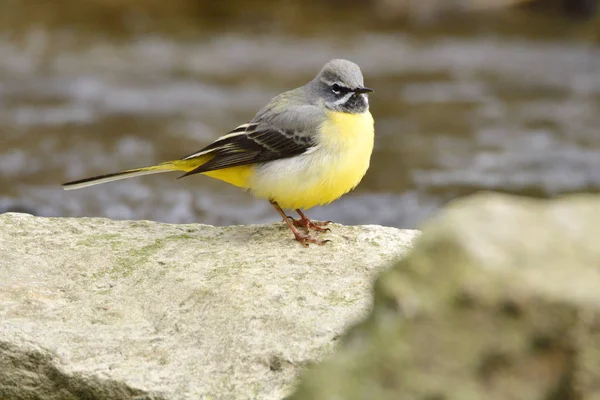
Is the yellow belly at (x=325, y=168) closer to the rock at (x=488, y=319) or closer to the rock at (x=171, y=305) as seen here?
the rock at (x=171, y=305)

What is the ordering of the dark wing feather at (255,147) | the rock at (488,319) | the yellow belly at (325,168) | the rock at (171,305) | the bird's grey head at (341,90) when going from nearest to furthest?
the rock at (488,319) < the rock at (171,305) < the yellow belly at (325,168) < the dark wing feather at (255,147) < the bird's grey head at (341,90)

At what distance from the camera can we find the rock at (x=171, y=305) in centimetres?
458

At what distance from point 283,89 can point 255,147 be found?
8.17 m

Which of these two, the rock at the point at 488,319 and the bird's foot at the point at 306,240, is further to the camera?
the bird's foot at the point at 306,240

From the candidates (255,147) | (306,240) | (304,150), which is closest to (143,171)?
(255,147)

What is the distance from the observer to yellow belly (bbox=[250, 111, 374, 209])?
19.9 feet

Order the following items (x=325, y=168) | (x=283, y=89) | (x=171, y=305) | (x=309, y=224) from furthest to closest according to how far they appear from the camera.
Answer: (x=283, y=89)
(x=309, y=224)
(x=325, y=168)
(x=171, y=305)

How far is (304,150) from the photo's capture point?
616 centimetres

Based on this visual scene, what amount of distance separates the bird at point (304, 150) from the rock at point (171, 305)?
1.02 ft

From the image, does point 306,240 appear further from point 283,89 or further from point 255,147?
point 283,89

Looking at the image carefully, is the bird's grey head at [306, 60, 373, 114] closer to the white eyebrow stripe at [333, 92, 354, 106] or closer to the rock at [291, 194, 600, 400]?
the white eyebrow stripe at [333, 92, 354, 106]

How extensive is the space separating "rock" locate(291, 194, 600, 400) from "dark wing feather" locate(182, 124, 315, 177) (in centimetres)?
322

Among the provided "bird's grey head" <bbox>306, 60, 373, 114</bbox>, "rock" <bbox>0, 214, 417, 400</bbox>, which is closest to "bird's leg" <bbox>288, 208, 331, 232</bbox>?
"rock" <bbox>0, 214, 417, 400</bbox>

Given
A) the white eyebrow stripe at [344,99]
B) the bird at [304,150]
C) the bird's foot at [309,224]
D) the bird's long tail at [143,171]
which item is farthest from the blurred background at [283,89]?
the white eyebrow stripe at [344,99]
